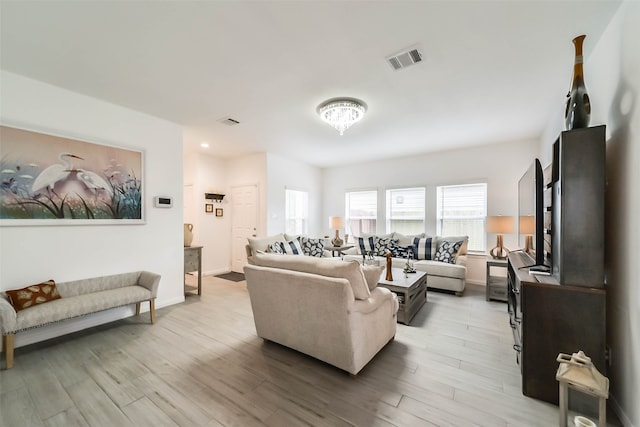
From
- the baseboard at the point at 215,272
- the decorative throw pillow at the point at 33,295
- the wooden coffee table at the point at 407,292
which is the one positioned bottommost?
the baseboard at the point at 215,272

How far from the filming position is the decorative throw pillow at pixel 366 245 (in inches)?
223

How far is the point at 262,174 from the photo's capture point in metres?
5.54

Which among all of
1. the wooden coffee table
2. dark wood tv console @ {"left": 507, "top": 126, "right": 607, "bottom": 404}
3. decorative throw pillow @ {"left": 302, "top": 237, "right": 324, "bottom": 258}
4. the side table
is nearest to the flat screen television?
the side table

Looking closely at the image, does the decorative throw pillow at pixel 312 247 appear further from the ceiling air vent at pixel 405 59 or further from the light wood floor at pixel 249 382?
the ceiling air vent at pixel 405 59

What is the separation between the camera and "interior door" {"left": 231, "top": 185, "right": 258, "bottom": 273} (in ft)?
18.7

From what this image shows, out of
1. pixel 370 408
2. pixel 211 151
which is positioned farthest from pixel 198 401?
pixel 211 151

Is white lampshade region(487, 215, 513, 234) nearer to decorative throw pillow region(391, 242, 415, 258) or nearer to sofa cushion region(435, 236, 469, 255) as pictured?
sofa cushion region(435, 236, 469, 255)

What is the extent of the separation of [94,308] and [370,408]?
113 inches

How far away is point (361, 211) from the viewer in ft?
21.7

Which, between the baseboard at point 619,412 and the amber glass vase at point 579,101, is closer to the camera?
the baseboard at point 619,412

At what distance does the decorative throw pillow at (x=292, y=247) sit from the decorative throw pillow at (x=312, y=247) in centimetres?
12

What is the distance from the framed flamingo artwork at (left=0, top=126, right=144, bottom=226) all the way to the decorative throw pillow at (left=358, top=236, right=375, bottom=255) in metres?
4.17

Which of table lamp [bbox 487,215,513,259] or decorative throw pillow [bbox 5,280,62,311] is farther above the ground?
table lamp [bbox 487,215,513,259]

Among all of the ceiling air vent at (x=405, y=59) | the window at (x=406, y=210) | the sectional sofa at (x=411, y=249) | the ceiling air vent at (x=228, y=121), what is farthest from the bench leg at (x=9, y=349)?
the window at (x=406, y=210)
